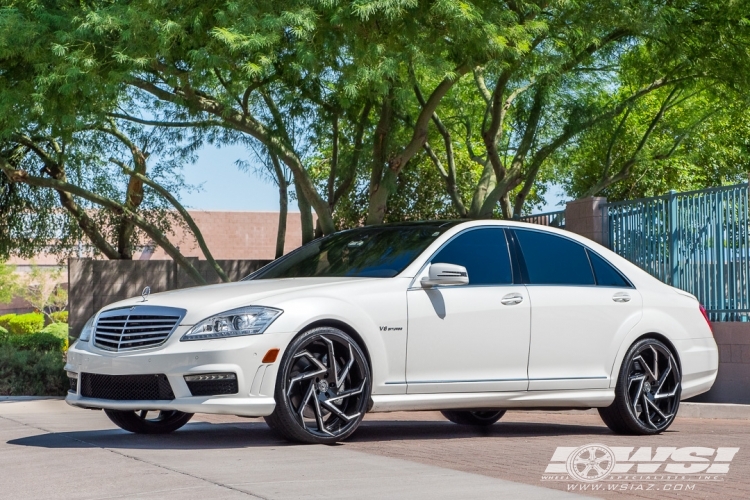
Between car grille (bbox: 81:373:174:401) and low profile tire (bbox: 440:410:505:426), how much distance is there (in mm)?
3405

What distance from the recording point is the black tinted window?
955 cm

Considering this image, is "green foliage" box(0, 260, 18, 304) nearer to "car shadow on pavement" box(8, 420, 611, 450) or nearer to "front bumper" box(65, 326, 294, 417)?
"car shadow on pavement" box(8, 420, 611, 450)

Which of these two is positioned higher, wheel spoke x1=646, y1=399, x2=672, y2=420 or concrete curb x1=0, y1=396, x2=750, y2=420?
wheel spoke x1=646, y1=399, x2=672, y2=420

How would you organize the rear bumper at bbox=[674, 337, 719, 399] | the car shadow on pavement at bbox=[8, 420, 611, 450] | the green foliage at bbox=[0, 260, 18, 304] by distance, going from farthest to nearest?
1. the green foliage at bbox=[0, 260, 18, 304]
2. the rear bumper at bbox=[674, 337, 719, 399]
3. the car shadow on pavement at bbox=[8, 420, 611, 450]

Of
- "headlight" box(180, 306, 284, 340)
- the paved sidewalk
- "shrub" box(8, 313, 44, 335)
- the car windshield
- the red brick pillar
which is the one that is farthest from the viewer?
"shrub" box(8, 313, 44, 335)

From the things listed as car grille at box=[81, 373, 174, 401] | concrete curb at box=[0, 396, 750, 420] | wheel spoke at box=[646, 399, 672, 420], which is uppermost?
car grille at box=[81, 373, 174, 401]

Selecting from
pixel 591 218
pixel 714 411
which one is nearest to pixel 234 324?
pixel 714 411

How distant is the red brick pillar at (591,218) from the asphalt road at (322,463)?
5.43m

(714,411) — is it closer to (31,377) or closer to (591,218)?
(591,218)

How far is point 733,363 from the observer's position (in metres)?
13.5

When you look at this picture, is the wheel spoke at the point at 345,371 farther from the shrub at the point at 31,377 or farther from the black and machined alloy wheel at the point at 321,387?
the shrub at the point at 31,377

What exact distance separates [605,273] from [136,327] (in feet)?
13.3

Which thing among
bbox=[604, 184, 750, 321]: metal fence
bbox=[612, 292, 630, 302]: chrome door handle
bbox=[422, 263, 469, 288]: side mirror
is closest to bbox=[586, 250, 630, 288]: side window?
bbox=[612, 292, 630, 302]: chrome door handle

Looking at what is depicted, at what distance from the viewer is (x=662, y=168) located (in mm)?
29375
